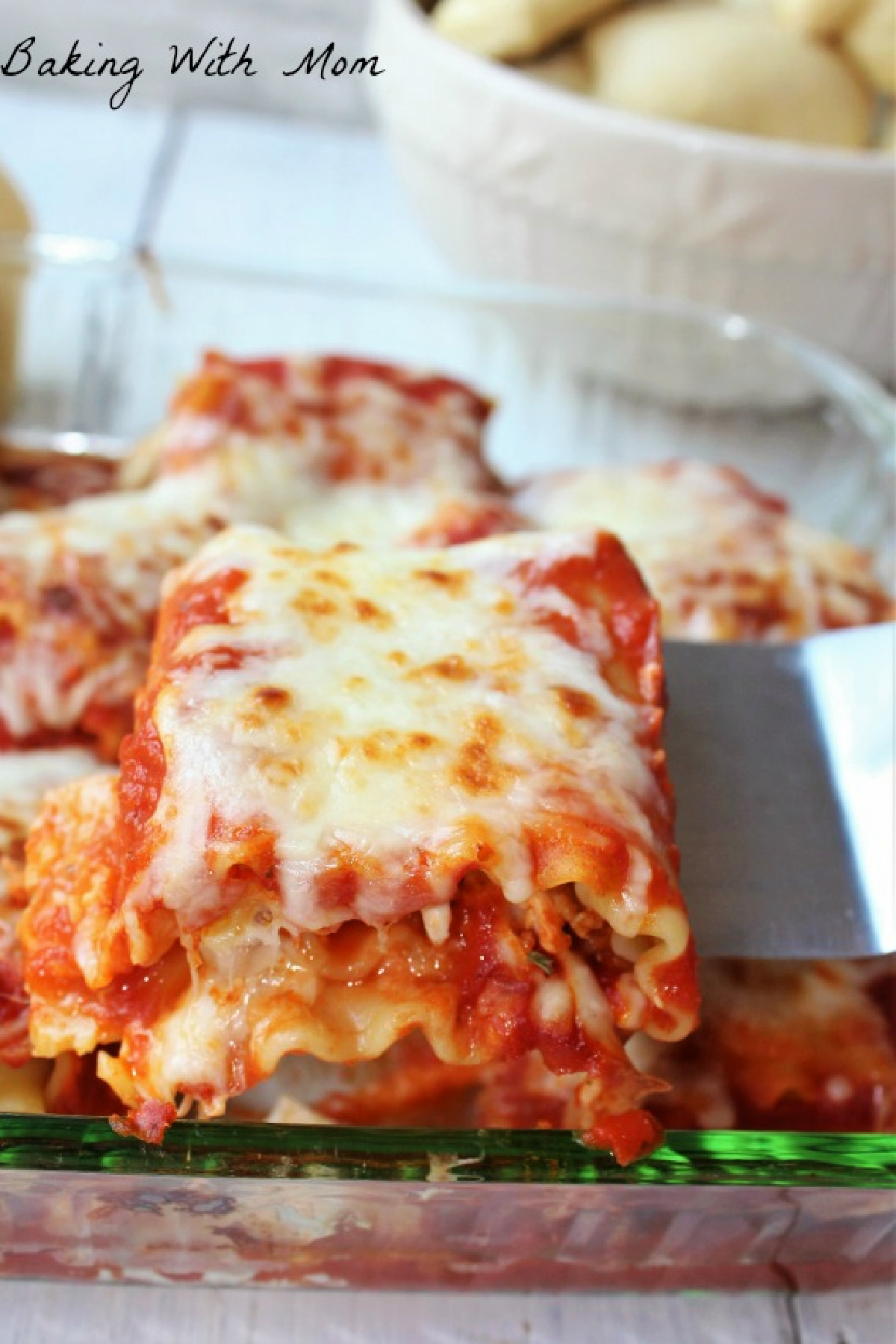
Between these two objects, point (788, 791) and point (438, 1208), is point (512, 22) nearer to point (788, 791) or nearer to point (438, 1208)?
point (788, 791)

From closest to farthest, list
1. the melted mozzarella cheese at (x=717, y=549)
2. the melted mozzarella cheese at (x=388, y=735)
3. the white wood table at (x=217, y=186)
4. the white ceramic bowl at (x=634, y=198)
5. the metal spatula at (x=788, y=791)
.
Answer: the melted mozzarella cheese at (x=388, y=735)
the metal spatula at (x=788, y=791)
the melted mozzarella cheese at (x=717, y=549)
the white ceramic bowl at (x=634, y=198)
the white wood table at (x=217, y=186)

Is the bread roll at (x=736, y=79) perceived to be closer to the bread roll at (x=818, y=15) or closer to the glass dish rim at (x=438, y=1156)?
the bread roll at (x=818, y=15)

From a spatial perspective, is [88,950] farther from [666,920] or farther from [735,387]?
[735,387]

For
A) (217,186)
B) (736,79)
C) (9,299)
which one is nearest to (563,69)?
(736,79)

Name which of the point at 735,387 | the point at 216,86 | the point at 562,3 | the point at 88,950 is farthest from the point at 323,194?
the point at 88,950

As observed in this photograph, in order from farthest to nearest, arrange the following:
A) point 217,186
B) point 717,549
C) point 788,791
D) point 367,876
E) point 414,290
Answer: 1. point 217,186
2. point 414,290
3. point 717,549
4. point 788,791
5. point 367,876

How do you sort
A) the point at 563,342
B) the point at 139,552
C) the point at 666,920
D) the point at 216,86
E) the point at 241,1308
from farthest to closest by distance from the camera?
the point at 216,86 → the point at 563,342 → the point at 139,552 → the point at 241,1308 → the point at 666,920

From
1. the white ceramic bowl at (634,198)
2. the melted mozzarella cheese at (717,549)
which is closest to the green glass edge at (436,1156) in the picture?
the melted mozzarella cheese at (717,549)
